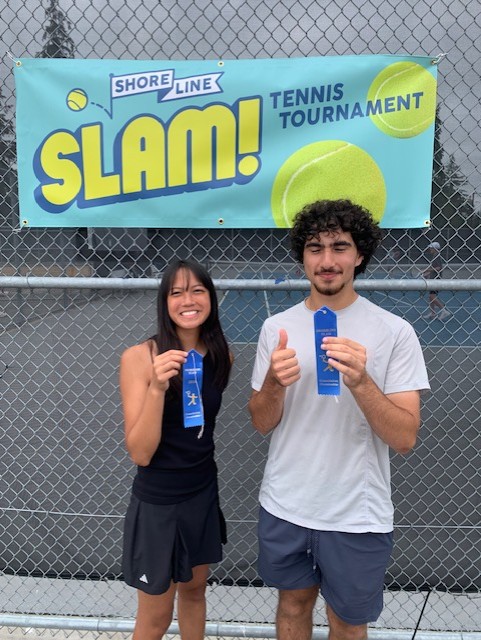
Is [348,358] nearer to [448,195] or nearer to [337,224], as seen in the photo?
[337,224]

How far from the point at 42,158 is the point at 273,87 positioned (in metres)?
1.10

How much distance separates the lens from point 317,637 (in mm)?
2441

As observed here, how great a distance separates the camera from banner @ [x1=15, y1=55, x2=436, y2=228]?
2314 millimetres

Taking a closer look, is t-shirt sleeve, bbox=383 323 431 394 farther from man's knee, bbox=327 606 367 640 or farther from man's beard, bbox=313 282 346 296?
man's knee, bbox=327 606 367 640

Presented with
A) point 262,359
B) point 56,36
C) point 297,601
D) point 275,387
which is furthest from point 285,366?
point 56,36

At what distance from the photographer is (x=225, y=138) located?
2344 millimetres

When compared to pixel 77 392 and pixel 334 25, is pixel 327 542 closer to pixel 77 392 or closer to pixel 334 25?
pixel 334 25

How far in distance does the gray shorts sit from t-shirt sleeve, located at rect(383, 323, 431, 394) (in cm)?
55

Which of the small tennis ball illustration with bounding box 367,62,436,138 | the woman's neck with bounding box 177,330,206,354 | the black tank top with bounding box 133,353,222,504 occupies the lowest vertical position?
the black tank top with bounding box 133,353,222,504

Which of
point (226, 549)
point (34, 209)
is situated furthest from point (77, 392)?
point (34, 209)

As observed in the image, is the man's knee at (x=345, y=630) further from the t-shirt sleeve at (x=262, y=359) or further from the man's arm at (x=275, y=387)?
the t-shirt sleeve at (x=262, y=359)

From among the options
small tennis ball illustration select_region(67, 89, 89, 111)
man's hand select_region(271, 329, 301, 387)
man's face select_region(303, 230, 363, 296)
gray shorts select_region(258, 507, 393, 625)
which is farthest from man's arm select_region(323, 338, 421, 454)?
small tennis ball illustration select_region(67, 89, 89, 111)

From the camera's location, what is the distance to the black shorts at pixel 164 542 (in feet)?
6.29

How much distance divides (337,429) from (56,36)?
2.13m
